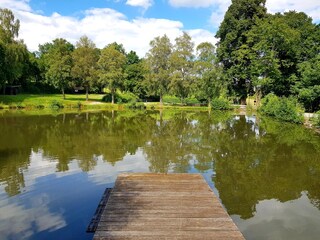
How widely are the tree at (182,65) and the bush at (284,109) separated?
51.7 feet

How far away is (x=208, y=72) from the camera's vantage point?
58.7 metres

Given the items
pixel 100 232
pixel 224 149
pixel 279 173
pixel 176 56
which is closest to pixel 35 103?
pixel 176 56

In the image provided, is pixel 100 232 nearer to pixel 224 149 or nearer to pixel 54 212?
pixel 54 212

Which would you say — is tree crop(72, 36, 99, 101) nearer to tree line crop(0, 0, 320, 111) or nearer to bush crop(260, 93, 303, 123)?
tree line crop(0, 0, 320, 111)

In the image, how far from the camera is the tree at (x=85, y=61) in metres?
Result: 57.2

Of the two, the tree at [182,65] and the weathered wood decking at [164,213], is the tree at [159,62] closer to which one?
the tree at [182,65]

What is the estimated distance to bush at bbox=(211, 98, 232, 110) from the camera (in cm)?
5834

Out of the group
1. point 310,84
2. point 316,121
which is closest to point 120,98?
point 310,84

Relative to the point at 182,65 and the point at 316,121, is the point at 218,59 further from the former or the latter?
Answer: the point at 316,121

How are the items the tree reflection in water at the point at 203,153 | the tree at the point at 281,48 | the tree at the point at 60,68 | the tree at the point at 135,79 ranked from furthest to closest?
the tree at the point at 135,79 < the tree at the point at 60,68 < the tree at the point at 281,48 < the tree reflection in water at the point at 203,153

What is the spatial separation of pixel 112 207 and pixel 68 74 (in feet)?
172

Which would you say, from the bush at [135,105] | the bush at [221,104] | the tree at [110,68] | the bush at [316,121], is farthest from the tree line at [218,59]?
the bush at [316,121]

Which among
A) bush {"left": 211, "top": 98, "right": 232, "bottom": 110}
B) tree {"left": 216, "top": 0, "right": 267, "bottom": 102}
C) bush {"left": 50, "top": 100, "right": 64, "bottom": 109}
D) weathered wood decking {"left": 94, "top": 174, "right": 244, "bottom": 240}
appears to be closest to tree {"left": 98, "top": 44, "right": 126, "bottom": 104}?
bush {"left": 50, "top": 100, "right": 64, "bottom": 109}

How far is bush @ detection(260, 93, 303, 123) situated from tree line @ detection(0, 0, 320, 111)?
188 inches
